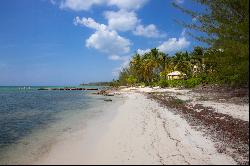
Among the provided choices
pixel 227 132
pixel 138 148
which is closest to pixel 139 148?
pixel 138 148

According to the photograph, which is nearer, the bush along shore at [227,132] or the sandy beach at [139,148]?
the sandy beach at [139,148]

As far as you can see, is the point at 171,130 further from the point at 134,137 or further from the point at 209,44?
the point at 209,44

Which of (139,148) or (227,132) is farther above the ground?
(227,132)

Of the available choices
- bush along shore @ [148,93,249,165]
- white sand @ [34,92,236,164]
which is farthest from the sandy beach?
bush along shore @ [148,93,249,165]

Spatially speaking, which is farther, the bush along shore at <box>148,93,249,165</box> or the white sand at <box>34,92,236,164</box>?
the bush along shore at <box>148,93,249,165</box>

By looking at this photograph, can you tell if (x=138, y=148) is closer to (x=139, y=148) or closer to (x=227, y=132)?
(x=139, y=148)

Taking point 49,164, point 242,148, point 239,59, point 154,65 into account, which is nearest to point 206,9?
point 239,59

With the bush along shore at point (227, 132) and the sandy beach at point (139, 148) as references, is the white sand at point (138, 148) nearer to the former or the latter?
the sandy beach at point (139, 148)

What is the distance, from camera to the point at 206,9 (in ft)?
34.2

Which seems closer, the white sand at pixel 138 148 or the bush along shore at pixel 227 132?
the white sand at pixel 138 148

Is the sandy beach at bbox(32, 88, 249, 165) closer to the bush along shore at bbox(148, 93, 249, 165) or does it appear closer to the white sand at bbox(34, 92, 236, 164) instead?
the white sand at bbox(34, 92, 236, 164)

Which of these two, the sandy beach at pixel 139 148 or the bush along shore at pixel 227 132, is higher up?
the bush along shore at pixel 227 132

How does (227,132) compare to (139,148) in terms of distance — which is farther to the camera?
(227,132)

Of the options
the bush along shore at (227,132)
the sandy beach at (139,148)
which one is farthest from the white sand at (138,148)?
the bush along shore at (227,132)
